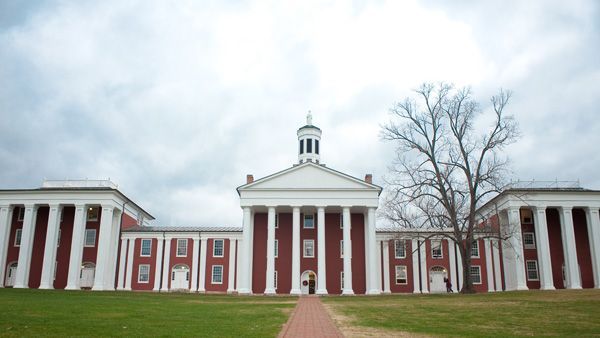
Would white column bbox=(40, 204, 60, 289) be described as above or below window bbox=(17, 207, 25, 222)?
below

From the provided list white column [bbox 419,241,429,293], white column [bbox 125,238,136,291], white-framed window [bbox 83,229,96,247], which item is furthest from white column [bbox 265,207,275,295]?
white-framed window [bbox 83,229,96,247]

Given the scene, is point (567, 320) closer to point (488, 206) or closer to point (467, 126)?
point (467, 126)

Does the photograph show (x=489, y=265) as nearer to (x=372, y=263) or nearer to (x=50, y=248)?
(x=372, y=263)

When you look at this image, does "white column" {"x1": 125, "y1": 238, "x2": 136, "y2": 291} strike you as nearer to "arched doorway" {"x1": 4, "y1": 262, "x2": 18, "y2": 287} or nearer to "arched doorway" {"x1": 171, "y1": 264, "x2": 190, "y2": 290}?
"arched doorway" {"x1": 171, "y1": 264, "x2": 190, "y2": 290}

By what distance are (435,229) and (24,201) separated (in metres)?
40.2

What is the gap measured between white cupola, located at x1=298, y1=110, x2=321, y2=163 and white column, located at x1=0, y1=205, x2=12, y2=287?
92.8 ft

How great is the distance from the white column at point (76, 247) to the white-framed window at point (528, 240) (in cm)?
4138

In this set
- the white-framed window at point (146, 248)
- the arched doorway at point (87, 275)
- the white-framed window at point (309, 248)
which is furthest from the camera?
→ the white-framed window at point (146, 248)

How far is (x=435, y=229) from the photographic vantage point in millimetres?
51781

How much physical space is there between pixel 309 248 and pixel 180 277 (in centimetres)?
1305

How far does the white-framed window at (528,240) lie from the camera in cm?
4762

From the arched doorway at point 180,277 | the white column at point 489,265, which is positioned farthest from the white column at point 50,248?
the white column at point 489,265

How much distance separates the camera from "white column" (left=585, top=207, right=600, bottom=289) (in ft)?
145

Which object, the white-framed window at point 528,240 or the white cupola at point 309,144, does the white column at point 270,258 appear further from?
the white-framed window at point 528,240
